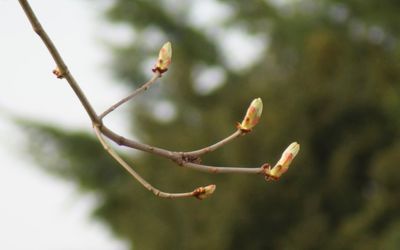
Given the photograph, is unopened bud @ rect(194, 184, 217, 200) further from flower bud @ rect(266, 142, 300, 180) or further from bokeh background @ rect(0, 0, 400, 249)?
bokeh background @ rect(0, 0, 400, 249)

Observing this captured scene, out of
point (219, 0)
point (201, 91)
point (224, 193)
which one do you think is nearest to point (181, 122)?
point (201, 91)

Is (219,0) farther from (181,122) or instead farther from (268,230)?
(268,230)

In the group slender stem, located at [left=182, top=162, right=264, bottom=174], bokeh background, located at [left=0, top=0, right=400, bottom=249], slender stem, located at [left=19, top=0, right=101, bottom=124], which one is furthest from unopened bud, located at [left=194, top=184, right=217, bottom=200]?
bokeh background, located at [left=0, top=0, right=400, bottom=249]

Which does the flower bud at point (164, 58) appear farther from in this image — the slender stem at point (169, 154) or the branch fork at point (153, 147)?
the slender stem at point (169, 154)

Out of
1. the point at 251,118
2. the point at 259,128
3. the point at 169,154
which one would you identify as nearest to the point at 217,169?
the point at 169,154

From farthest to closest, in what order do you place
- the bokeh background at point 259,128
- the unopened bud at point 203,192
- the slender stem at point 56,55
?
the bokeh background at point 259,128 → the unopened bud at point 203,192 → the slender stem at point 56,55

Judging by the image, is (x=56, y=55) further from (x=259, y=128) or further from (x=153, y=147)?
(x=259, y=128)

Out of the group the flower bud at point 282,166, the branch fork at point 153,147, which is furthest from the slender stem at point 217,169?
the flower bud at point 282,166
